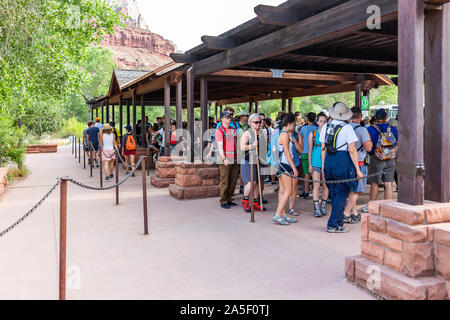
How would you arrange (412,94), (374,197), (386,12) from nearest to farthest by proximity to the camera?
(412,94) → (386,12) → (374,197)

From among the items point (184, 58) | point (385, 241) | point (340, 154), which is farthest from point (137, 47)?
point (385, 241)

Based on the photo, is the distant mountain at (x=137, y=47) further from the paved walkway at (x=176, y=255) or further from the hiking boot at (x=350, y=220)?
the hiking boot at (x=350, y=220)

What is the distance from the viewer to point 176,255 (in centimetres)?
472

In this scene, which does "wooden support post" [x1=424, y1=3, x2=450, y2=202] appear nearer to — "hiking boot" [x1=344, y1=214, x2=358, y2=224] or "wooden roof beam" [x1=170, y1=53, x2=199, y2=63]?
"hiking boot" [x1=344, y1=214, x2=358, y2=224]

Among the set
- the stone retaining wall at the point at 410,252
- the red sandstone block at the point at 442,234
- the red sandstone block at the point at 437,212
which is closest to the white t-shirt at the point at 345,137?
the stone retaining wall at the point at 410,252

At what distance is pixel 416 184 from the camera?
3424 millimetres

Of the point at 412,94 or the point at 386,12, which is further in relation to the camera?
the point at 386,12

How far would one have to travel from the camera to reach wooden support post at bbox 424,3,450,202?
138 inches

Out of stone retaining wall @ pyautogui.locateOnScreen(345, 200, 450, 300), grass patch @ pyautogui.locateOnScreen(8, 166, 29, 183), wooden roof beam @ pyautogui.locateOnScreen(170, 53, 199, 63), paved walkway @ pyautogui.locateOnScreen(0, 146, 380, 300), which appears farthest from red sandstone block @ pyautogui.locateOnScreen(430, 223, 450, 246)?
grass patch @ pyautogui.locateOnScreen(8, 166, 29, 183)

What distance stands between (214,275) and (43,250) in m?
2.29

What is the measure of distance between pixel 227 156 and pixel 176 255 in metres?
2.83

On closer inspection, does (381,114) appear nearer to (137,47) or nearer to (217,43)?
(217,43)
